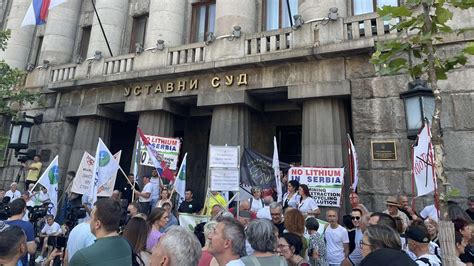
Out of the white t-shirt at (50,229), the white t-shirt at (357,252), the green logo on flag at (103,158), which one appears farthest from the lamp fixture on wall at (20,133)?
the white t-shirt at (357,252)

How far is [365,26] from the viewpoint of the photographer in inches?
392

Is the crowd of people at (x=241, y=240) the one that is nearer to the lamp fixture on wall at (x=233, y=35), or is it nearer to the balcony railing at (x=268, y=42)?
the balcony railing at (x=268, y=42)

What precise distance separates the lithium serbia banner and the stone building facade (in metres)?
1.29

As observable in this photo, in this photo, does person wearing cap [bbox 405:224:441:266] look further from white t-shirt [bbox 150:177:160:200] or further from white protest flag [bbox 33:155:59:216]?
white protest flag [bbox 33:155:59:216]

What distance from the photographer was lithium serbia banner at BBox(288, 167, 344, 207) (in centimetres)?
840

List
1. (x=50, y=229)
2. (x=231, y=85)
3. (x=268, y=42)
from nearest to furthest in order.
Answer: (x=50, y=229) → (x=268, y=42) → (x=231, y=85)

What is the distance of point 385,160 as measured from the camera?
9.15 meters

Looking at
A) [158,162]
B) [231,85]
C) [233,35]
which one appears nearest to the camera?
[158,162]

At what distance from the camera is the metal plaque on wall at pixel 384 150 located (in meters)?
9.09

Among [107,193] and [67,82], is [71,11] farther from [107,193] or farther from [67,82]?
[107,193]

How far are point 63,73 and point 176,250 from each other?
15.3 metres

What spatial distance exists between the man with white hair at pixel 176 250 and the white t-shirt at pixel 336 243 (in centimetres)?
384

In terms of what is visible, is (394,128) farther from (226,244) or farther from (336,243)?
(226,244)

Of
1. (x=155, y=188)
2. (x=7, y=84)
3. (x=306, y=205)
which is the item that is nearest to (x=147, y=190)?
(x=155, y=188)
